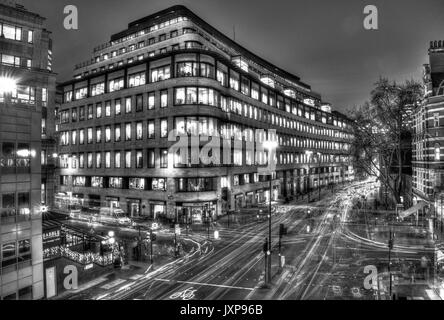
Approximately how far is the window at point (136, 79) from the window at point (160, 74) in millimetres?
2539

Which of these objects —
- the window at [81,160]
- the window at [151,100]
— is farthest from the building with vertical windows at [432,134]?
the window at [81,160]

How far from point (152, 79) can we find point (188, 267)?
35886 mm

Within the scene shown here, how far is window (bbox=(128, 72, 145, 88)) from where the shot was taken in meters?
53.5

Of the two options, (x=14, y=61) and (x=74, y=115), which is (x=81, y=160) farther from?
(x=14, y=61)

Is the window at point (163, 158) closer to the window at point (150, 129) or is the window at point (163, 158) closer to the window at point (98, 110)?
the window at point (150, 129)

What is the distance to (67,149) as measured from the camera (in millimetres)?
66938

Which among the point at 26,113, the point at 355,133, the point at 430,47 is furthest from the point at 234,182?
the point at 26,113

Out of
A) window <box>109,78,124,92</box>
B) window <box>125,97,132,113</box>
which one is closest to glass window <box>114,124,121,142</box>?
window <box>125,97,132,113</box>

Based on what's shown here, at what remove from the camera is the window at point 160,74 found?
4988cm

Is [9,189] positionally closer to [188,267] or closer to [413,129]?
[188,267]

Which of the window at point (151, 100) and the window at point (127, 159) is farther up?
the window at point (151, 100)

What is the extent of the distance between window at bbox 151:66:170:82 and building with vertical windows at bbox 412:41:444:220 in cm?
3713

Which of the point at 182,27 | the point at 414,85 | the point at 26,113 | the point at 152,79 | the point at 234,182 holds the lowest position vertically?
the point at 234,182

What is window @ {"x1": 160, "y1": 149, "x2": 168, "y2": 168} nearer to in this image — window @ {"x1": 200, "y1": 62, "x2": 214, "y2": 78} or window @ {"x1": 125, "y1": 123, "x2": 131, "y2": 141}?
window @ {"x1": 125, "y1": 123, "x2": 131, "y2": 141}
